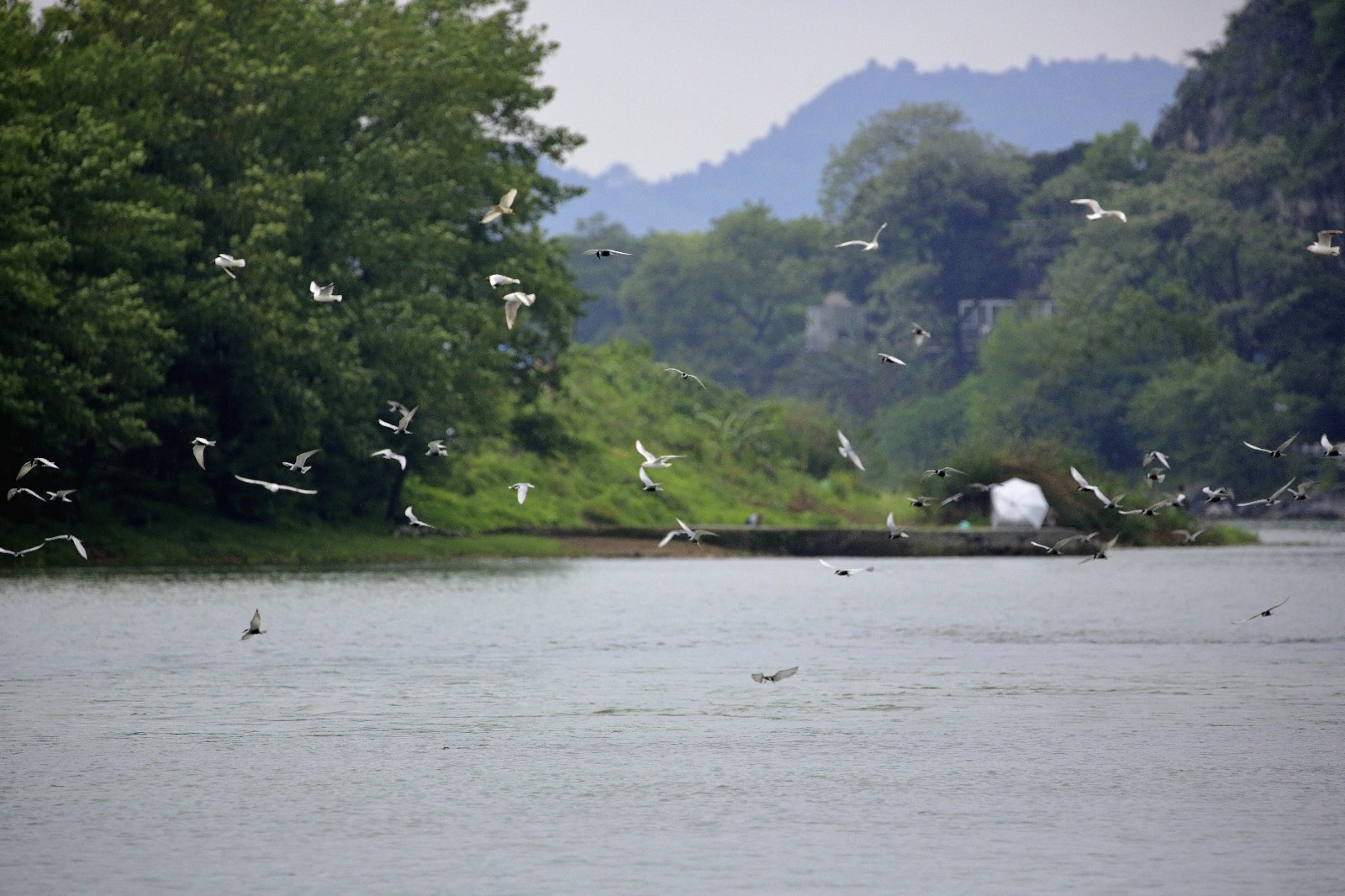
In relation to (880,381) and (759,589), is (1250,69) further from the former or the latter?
(759,589)

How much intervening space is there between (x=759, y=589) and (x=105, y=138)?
1939 centimetres

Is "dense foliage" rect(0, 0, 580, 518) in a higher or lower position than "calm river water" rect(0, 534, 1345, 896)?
higher

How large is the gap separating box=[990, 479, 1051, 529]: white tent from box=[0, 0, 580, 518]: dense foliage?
15846 millimetres

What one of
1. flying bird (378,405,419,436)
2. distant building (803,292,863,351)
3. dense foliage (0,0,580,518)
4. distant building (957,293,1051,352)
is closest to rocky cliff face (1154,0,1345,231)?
distant building (957,293,1051,352)

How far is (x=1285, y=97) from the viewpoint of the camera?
5359 inches

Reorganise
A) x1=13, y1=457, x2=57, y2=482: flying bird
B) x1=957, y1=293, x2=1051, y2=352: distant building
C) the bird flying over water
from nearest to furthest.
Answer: the bird flying over water, x1=13, y1=457, x2=57, y2=482: flying bird, x1=957, y1=293, x2=1051, y2=352: distant building

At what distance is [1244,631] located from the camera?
3906 centimetres

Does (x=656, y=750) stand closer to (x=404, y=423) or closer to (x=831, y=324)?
(x=404, y=423)

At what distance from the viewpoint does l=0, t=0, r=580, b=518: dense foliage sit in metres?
49.1

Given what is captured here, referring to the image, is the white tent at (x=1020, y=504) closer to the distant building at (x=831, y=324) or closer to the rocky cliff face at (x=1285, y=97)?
the rocky cliff face at (x=1285, y=97)

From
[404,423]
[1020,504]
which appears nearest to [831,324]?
[1020,504]

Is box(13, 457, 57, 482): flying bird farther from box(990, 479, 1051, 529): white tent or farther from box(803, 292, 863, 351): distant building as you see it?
box(803, 292, 863, 351): distant building

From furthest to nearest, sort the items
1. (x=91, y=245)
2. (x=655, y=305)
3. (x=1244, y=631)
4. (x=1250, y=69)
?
(x=655, y=305)
(x=1250, y=69)
(x=91, y=245)
(x=1244, y=631)

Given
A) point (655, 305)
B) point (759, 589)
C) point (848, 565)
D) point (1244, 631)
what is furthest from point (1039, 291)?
point (1244, 631)
